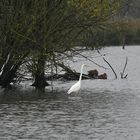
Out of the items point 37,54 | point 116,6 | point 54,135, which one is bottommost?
point 54,135

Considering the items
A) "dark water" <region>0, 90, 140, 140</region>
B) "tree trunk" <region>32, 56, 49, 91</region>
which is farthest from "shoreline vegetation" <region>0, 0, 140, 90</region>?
"dark water" <region>0, 90, 140, 140</region>

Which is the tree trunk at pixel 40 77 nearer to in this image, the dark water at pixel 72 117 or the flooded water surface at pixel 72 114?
the flooded water surface at pixel 72 114

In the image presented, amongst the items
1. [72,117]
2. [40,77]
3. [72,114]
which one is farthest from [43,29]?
[72,117]

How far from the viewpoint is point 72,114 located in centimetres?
1961

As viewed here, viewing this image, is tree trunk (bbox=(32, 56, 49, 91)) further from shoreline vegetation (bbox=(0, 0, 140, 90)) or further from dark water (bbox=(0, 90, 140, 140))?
dark water (bbox=(0, 90, 140, 140))

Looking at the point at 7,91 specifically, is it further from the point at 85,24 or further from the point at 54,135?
the point at 54,135

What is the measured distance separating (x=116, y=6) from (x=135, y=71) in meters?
14.9

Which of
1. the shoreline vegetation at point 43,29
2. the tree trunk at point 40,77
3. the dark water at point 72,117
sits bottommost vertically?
the dark water at point 72,117

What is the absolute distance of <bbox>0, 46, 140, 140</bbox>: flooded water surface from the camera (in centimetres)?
1620

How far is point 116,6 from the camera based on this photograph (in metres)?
26.8

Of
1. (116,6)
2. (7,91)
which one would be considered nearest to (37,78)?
(7,91)

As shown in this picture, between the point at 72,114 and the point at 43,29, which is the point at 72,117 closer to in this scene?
the point at 72,114

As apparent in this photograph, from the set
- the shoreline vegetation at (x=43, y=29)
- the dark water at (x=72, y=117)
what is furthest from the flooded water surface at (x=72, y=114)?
the shoreline vegetation at (x=43, y=29)

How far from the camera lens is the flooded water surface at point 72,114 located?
16.2 meters
